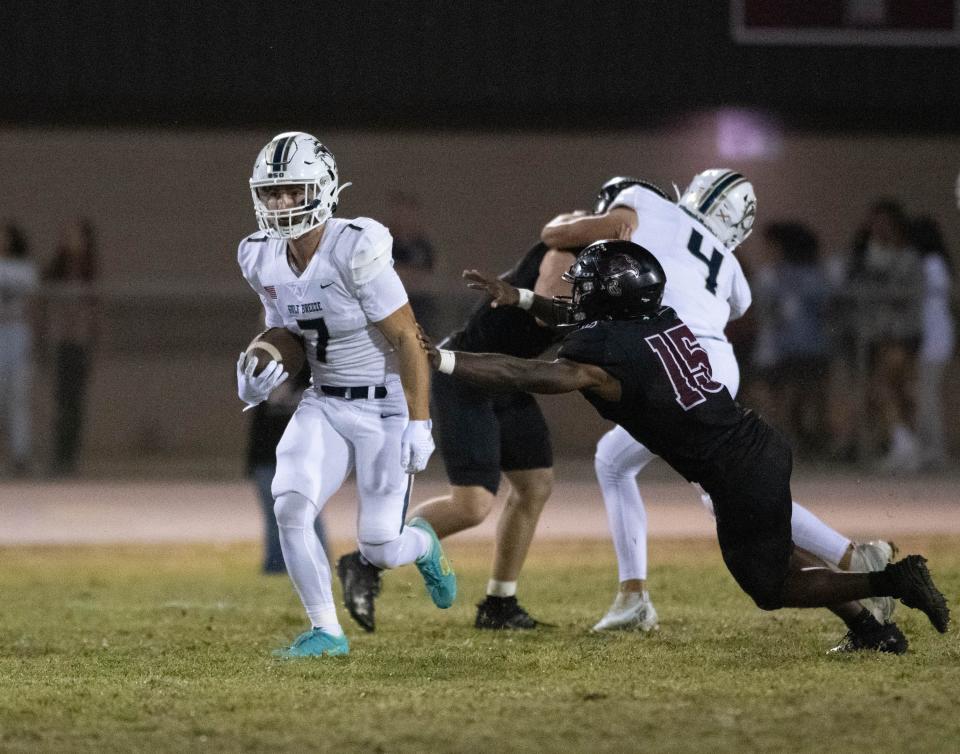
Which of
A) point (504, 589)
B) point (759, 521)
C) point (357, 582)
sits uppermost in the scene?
point (759, 521)

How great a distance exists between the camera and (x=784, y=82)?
14.2m

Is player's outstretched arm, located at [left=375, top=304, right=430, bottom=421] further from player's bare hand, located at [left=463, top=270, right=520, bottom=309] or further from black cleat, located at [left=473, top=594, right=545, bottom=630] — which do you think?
black cleat, located at [left=473, top=594, right=545, bottom=630]

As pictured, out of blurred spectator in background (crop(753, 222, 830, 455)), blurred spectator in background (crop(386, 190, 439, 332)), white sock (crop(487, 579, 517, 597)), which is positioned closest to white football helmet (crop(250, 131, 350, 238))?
white sock (crop(487, 579, 517, 597))

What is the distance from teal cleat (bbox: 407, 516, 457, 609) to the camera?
677cm

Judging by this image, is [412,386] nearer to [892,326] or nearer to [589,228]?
[589,228]

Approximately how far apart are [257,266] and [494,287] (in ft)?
3.05

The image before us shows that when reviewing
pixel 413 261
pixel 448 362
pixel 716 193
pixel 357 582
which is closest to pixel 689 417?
pixel 448 362

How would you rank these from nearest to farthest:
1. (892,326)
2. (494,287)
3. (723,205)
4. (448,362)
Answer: (448,362)
(494,287)
(723,205)
(892,326)

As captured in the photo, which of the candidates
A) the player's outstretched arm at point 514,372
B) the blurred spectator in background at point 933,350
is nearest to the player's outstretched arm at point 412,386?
the player's outstretched arm at point 514,372

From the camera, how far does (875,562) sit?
21.1ft

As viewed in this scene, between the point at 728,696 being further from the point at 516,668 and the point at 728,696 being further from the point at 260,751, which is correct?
the point at 260,751

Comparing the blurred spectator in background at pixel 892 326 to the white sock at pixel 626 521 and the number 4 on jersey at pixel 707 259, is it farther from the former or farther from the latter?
the number 4 on jersey at pixel 707 259

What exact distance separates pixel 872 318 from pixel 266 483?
6.12 m

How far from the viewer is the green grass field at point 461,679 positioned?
4883mm
